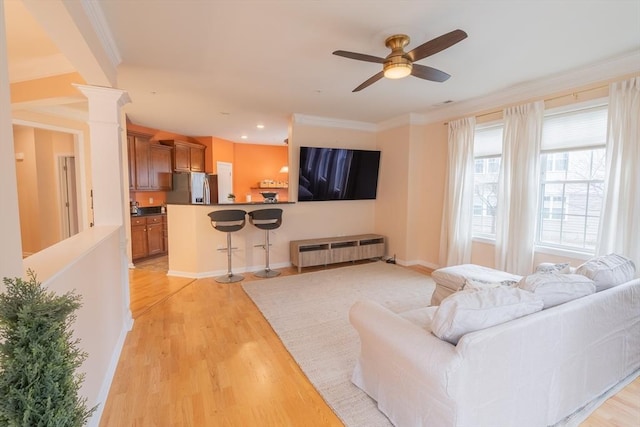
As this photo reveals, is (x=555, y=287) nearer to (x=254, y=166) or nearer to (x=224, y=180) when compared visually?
(x=224, y=180)

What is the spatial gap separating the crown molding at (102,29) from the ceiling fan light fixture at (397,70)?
218 centimetres

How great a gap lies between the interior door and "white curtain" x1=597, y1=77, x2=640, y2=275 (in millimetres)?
7040

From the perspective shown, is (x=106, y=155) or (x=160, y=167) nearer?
(x=106, y=155)

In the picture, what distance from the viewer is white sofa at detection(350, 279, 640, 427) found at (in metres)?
1.34

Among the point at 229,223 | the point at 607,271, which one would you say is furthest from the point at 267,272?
the point at 607,271

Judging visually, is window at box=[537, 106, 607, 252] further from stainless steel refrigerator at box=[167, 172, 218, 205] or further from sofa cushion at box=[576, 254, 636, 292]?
stainless steel refrigerator at box=[167, 172, 218, 205]

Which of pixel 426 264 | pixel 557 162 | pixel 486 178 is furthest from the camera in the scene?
pixel 426 264

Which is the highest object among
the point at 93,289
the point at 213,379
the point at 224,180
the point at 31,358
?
the point at 224,180

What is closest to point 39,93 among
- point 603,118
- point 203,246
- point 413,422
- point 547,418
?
point 203,246

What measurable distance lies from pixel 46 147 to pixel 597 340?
7818 millimetres

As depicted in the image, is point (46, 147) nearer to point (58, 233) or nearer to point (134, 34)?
point (58, 233)

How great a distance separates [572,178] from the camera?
351 cm

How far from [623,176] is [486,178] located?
159cm

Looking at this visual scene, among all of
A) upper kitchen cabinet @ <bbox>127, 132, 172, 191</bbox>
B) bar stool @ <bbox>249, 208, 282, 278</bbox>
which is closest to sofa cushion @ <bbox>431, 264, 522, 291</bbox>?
bar stool @ <bbox>249, 208, 282, 278</bbox>
